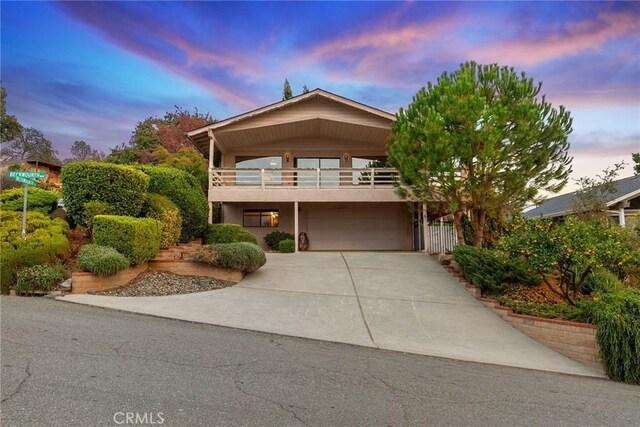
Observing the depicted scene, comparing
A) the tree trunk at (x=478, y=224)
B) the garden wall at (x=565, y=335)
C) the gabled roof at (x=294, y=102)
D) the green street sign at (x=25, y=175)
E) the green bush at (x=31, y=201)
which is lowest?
the garden wall at (x=565, y=335)

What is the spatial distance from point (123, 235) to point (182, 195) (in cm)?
356

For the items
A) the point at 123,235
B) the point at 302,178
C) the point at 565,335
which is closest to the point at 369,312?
the point at 565,335

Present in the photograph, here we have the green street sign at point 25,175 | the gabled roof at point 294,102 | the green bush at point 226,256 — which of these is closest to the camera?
the green street sign at point 25,175

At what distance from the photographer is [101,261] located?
777cm

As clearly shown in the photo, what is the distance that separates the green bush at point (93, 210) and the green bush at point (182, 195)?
7.94ft

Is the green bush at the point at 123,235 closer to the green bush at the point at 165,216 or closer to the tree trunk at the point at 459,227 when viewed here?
the green bush at the point at 165,216

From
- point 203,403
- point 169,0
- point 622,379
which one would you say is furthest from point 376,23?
point 203,403

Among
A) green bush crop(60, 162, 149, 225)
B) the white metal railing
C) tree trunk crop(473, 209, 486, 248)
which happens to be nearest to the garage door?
the white metal railing

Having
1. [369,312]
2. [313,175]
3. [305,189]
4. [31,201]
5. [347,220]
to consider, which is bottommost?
[369,312]

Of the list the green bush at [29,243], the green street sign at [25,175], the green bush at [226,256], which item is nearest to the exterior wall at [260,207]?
the green bush at [226,256]

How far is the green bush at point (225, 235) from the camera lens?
12945mm

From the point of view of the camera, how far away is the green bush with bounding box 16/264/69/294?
7.48 m

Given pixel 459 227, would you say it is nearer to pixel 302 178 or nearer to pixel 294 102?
pixel 302 178

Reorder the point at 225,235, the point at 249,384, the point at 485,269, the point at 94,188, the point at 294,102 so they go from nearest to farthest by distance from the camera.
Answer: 1. the point at 249,384
2. the point at 485,269
3. the point at 94,188
4. the point at 225,235
5. the point at 294,102
